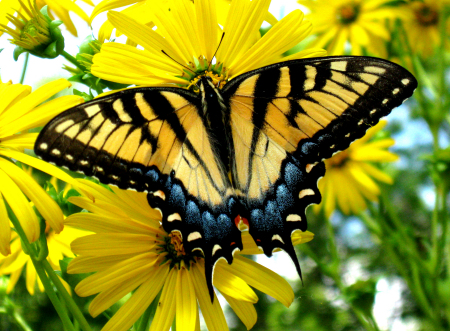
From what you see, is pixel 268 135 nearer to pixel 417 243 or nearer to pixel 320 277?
pixel 417 243

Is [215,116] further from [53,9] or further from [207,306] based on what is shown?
[53,9]

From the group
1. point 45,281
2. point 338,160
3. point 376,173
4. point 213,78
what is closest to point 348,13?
point 338,160

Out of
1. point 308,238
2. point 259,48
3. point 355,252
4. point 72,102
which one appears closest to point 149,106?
point 72,102

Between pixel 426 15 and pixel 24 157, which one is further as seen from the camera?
pixel 426 15

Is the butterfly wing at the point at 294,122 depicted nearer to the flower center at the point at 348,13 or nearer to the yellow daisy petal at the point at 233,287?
the yellow daisy petal at the point at 233,287

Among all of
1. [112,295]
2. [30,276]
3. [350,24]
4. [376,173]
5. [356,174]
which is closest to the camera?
[112,295]
